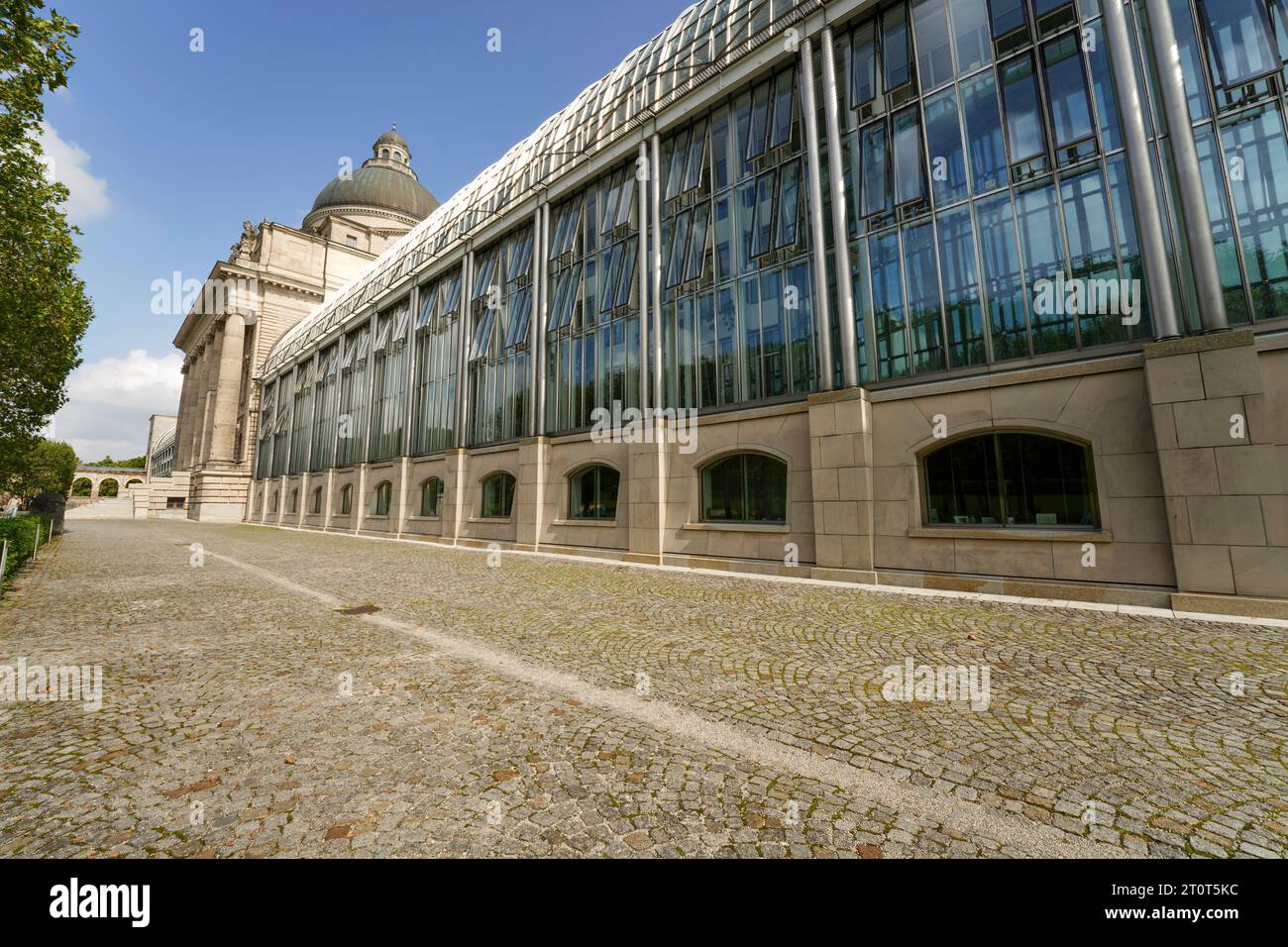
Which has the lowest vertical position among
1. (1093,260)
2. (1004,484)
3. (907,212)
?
(1004,484)

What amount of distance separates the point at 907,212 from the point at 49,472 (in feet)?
294

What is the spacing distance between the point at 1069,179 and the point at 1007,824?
46.0 feet

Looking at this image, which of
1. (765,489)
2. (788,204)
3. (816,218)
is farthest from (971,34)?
(765,489)

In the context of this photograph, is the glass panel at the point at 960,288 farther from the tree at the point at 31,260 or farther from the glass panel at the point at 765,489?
the tree at the point at 31,260

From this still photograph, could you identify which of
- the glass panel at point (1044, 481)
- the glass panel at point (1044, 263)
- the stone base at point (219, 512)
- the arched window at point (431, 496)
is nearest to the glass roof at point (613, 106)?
the glass panel at point (1044, 263)

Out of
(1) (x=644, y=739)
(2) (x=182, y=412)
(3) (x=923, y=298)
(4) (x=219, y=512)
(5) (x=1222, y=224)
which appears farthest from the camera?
(2) (x=182, y=412)

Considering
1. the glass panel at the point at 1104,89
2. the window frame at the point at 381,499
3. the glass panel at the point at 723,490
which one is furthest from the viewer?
the window frame at the point at 381,499

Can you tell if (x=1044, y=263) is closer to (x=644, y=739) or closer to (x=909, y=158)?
(x=909, y=158)

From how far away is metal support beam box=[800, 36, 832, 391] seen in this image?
14.4 meters

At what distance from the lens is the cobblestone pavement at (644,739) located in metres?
3.18

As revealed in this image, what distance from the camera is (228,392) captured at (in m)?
58.0

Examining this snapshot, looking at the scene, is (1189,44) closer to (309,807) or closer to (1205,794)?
(1205,794)

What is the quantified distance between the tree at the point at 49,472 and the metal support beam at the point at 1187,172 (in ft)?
235

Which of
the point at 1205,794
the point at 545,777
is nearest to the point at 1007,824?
the point at 1205,794
